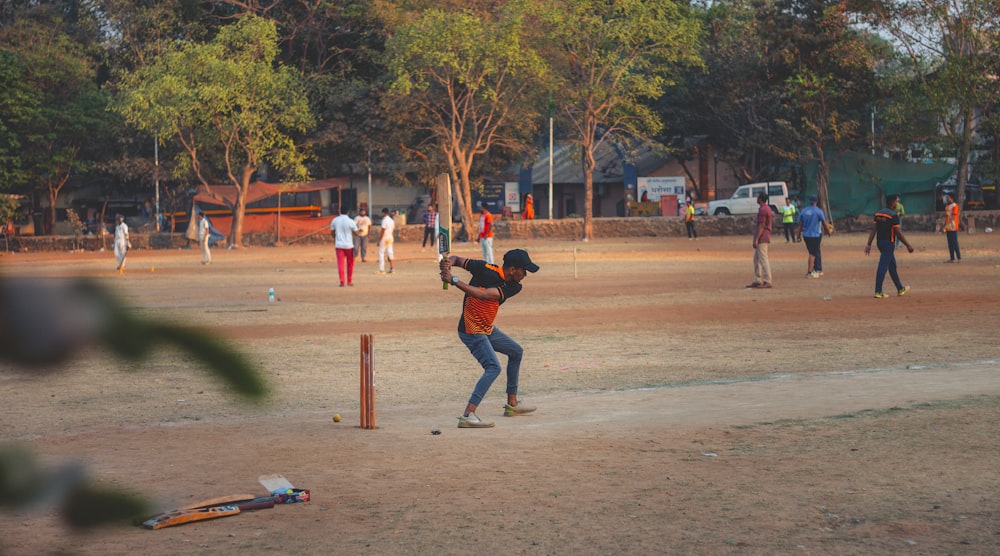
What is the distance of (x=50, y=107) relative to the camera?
63.2 m

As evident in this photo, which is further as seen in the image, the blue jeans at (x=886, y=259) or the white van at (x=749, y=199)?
the white van at (x=749, y=199)

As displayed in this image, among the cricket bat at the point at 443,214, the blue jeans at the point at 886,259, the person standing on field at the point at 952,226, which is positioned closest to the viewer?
the cricket bat at the point at 443,214

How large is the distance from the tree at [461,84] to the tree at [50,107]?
53.6ft

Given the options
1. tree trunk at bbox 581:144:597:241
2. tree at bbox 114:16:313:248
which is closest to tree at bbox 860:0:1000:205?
tree trunk at bbox 581:144:597:241

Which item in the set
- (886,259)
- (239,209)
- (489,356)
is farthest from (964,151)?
(489,356)

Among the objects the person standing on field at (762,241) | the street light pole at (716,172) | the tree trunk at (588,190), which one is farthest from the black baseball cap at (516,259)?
the street light pole at (716,172)

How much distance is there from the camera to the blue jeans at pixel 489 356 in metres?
10.8

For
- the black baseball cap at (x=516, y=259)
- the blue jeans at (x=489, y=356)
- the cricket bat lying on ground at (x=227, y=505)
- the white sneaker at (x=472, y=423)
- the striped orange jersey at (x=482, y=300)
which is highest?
the black baseball cap at (x=516, y=259)

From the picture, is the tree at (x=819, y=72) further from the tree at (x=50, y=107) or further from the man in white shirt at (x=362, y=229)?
the tree at (x=50, y=107)

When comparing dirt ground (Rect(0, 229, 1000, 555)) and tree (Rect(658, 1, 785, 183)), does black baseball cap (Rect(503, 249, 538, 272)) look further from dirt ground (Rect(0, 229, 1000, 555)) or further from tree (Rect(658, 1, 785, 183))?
tree (Rect(658, 1, 785, 183))

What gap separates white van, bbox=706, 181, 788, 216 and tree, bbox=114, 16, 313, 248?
74.4 ft

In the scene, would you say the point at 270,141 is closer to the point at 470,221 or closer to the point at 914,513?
the point at 470,221

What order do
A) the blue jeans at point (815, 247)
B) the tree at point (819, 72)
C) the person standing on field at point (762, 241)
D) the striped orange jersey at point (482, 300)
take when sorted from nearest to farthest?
the striped orange jersey at point (482, 300)
the person standing on field at point (762, 241)
the blue jeans at point (815, 247)
the tree at point (819, 72)

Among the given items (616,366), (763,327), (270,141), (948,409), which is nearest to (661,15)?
(270,141)
